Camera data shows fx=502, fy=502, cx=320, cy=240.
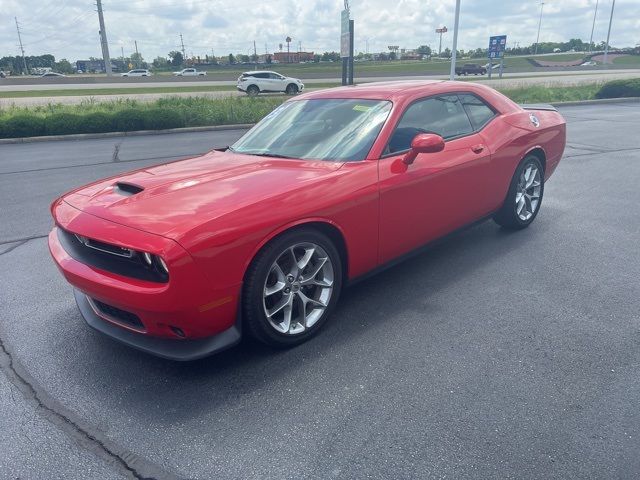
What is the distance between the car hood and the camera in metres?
2.68

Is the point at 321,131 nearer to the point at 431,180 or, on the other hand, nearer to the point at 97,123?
the point at 431,180

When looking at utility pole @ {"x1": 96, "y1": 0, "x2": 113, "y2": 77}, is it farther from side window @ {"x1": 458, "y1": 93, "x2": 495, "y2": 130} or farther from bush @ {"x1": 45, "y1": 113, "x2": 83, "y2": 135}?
side window @ {"x1": 458, "y1": 93, "x2": 495, "y2": 130}

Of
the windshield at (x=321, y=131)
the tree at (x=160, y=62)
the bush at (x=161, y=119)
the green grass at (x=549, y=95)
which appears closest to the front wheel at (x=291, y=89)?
the green grass at (x=549, y=95)

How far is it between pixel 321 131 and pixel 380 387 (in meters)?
2.00

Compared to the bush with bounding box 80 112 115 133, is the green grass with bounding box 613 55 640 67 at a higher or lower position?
higher

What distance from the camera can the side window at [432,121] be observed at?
3.74 meters

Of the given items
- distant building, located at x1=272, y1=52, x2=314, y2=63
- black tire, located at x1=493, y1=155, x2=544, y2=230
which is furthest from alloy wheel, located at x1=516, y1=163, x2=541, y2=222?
distant building, located at x1=272, y1=52, x2=314, y2=63

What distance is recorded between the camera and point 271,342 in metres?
3.02

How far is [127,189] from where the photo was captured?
3188mm

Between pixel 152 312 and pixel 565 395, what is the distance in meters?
2.21

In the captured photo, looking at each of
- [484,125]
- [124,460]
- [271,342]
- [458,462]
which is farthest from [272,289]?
[484,125]

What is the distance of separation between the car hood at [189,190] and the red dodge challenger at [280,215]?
1cm

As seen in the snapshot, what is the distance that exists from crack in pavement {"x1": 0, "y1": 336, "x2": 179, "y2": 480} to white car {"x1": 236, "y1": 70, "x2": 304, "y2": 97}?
2769cm

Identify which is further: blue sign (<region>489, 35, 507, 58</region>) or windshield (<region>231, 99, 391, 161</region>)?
blue sign (<region>489, 35, 507, 58</region>)
